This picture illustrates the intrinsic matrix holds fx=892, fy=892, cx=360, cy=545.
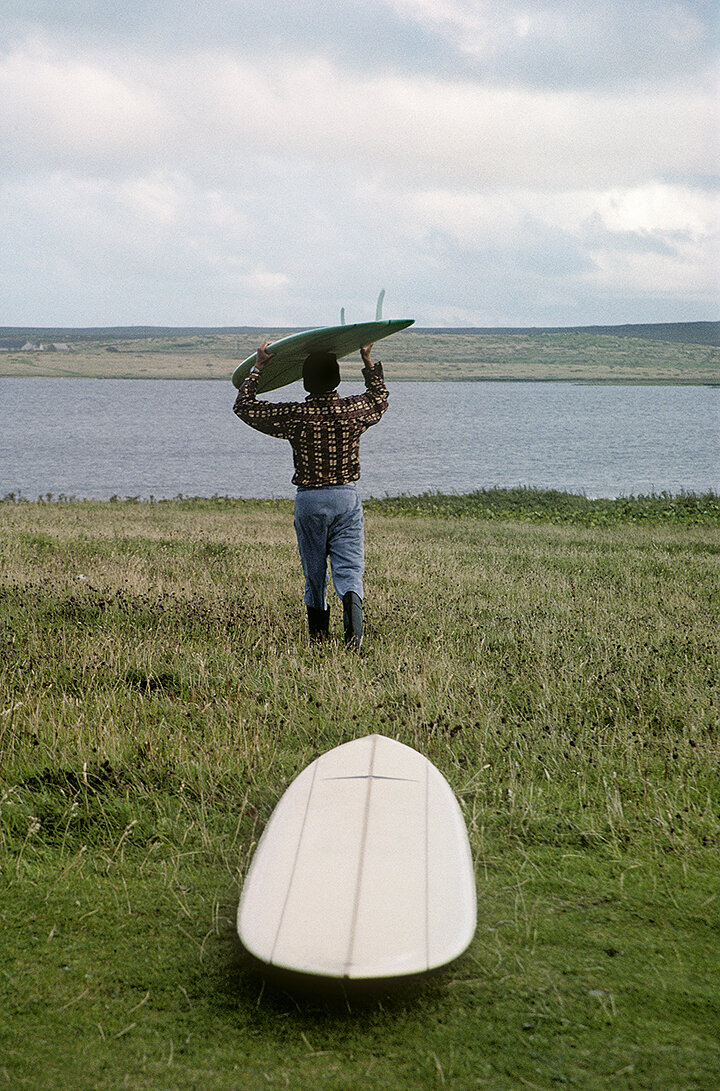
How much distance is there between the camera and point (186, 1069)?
276 cm

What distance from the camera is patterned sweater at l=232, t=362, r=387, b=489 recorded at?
695 centimetres

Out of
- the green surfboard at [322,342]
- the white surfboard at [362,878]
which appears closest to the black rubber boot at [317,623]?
the green surfboard at [322,342]

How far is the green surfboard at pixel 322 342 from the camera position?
22.5ft

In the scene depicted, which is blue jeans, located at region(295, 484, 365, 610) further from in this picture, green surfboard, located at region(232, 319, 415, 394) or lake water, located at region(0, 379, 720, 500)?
lake water, located at region(0, 379, 720, 500)

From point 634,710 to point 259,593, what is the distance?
4922 millimetres

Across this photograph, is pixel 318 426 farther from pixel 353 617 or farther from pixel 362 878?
pixel 362 878

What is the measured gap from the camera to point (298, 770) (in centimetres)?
497

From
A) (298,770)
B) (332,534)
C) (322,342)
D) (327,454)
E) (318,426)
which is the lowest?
(298,770)

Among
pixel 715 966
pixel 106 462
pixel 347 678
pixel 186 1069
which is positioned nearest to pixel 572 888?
pixel 715 966

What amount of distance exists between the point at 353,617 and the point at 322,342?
2.24 meters

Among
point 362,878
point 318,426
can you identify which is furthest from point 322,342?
point 362,878

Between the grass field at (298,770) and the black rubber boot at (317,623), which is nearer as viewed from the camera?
the grass field at (298,770)

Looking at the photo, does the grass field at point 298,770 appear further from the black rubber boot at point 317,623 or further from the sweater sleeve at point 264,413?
the sweater sleeve at point 264,413

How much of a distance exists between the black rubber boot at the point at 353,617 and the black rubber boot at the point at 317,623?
245mm
